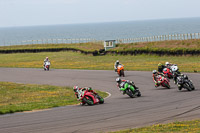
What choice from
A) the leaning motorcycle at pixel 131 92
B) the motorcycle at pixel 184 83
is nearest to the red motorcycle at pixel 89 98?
the leaning motorcycle at pixel 131 92

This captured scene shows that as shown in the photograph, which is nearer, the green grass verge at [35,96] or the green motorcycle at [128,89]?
the green motorcycle at [128,89]

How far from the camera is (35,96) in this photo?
25406 millimetres

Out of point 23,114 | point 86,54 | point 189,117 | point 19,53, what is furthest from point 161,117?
point 19,53

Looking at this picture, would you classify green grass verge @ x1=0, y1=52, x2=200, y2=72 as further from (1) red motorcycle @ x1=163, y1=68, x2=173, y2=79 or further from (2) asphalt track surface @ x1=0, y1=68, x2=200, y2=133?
(2) asphalt track surface @ x1=0, y1=68, x2=200, y2=133

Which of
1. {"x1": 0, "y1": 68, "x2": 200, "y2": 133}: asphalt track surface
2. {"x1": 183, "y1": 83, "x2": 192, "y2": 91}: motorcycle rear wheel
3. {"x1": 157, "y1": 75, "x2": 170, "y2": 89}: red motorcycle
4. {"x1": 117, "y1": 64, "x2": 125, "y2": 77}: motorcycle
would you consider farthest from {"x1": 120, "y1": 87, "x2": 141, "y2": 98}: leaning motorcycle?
{"x1": 117, "y1": 64, "x2": 125, "y2": 77}: motorcycle

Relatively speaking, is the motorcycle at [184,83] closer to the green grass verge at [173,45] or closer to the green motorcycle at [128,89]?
the green motorcycle at [128,89]

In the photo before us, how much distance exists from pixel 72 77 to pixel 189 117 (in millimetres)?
23764

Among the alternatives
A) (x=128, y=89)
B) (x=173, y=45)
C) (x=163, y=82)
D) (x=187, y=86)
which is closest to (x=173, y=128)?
(x=128, y=89)

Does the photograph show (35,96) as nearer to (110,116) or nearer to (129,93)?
(129,93)

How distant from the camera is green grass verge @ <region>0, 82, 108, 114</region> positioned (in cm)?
2106

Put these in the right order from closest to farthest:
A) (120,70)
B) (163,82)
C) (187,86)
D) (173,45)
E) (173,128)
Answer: (173,128) < (187,86) < (163,82) < (120,70) < (173,45)

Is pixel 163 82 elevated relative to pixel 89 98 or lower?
elevated

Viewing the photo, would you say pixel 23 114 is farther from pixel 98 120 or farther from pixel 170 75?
pixel 170 75

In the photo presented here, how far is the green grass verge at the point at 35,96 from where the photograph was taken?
21.1 metres
